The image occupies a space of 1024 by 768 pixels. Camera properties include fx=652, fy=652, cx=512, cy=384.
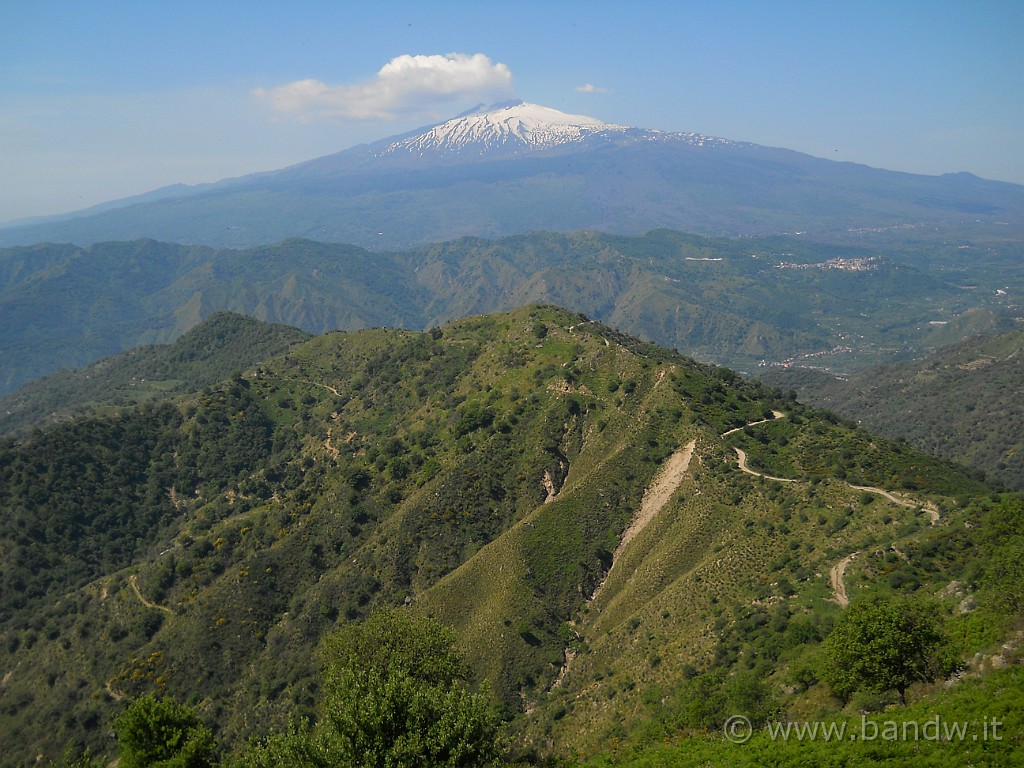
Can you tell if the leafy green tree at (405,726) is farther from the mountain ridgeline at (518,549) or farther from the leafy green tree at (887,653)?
the leafy green tree at (887,653)

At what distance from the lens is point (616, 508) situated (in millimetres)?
62688

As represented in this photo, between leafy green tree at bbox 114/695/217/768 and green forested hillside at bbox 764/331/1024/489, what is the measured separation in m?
106

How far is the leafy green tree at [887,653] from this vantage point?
28.6 metres

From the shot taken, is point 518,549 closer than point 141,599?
Yes

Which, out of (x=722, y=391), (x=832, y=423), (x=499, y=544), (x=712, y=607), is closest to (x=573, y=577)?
(x=499, y=544)

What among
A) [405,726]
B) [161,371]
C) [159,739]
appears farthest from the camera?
[161,371]

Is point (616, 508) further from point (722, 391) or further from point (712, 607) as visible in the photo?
point (722, 391)

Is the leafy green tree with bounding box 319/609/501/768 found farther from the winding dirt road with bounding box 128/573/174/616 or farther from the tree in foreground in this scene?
→ the winding dirt road with bounding box 128/573/174/616

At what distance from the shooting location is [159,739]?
3350 cm

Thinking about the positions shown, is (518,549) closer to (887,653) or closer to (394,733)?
(394,733)

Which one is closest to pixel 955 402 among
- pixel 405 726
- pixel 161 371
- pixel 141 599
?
pixel 405 726

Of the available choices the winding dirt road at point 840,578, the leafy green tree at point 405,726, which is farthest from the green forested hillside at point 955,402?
the leafy green tree at point 405,726

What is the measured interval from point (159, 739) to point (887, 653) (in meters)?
35.6

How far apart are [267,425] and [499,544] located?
5641 cm
